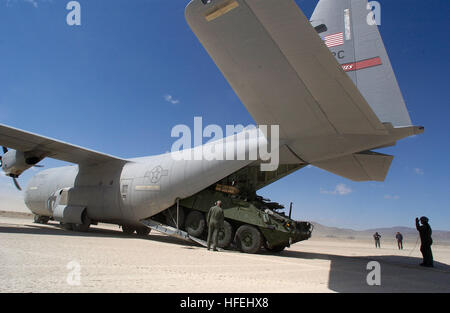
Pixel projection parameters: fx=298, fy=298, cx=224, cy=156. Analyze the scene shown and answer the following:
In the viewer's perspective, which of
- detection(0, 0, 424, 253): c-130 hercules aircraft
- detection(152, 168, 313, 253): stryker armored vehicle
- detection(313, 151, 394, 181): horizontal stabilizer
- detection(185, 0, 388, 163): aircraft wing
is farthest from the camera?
detection(313, 151, 394, 181): horizontal stabilizer

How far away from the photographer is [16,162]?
11.7m

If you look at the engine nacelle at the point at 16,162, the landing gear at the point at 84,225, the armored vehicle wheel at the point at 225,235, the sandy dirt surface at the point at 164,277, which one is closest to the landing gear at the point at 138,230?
the landing gear at the point at 84,225

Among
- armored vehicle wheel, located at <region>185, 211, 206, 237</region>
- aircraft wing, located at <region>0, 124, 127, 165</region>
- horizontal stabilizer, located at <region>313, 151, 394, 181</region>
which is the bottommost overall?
armored vehicle wheel, located at <region>185, 211, 206, 237</region>

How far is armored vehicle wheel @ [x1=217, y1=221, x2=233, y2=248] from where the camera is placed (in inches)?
337

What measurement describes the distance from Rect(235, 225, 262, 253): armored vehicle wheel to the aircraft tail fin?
13.9 feet

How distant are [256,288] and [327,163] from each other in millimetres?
6236

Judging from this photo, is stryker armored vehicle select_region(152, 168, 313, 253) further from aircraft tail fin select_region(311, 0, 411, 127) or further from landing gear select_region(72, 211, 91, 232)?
landing gear select_region(72, 211, 91, 232)

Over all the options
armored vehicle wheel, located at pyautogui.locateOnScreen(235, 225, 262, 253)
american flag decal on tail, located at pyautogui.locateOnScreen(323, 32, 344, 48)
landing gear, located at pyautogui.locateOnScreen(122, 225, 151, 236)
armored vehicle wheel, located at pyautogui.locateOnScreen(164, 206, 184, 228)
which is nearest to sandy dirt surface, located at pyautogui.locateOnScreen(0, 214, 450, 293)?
armored vehicle wheel, located at pyautogui.locateOnScreen(235, 225, 262, 253)

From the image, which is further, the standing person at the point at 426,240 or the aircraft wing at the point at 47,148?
the aircraft wing at the point at 47,148

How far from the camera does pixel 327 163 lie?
9227 millimetres

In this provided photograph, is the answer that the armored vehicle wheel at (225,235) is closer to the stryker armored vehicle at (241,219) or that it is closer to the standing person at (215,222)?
the stryker armored vehicle at (241,219)

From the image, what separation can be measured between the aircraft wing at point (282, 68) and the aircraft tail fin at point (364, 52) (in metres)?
0.72

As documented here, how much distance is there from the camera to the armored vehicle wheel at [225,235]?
28.1ft
